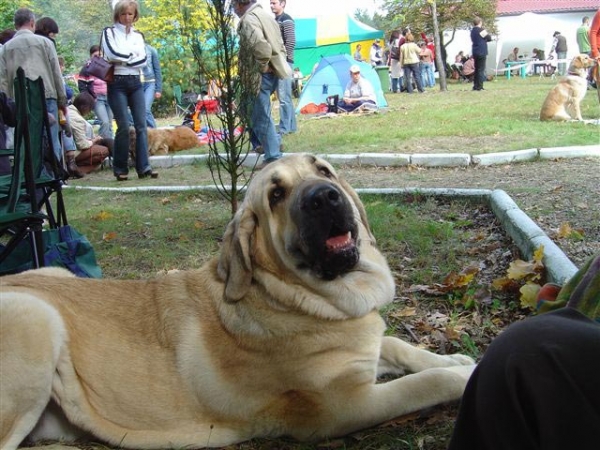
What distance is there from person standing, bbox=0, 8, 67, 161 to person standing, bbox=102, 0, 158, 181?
789 millimetres

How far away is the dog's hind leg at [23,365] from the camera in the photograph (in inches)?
101

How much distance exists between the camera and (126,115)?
9.41 m

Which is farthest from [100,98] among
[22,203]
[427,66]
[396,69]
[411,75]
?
[427,66]

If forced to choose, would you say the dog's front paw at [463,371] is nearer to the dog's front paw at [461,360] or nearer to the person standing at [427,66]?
the dog's front paw at [461,360]

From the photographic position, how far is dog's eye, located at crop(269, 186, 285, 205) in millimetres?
2925

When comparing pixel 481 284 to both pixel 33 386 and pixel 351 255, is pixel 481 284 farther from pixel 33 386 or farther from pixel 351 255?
pixel 33 386

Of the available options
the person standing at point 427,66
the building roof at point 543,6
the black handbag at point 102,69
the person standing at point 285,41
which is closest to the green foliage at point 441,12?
the person standing at point 427,66

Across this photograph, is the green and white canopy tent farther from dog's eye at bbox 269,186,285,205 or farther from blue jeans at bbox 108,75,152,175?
dog's eye at bbox 269,186,285,205

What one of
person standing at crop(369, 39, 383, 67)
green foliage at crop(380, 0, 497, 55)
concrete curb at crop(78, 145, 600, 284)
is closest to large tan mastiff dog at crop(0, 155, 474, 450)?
concrete curb at crop(78, 145, 600, 284)

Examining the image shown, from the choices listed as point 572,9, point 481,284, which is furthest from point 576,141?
point 572,9

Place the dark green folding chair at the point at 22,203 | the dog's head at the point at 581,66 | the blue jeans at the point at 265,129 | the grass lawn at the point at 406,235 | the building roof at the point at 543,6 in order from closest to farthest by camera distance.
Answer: the grass lawn at the point at 406,235, the dark green folding chair at the point at 22,203, the blue jeans at the point at 265,129, the dog's head at the point at 581,66, the building roof at the point at 543,6

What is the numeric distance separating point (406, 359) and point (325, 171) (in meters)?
1.04

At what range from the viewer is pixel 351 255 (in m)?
2.83

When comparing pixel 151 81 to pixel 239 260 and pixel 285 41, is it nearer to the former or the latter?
pixel 285 41
